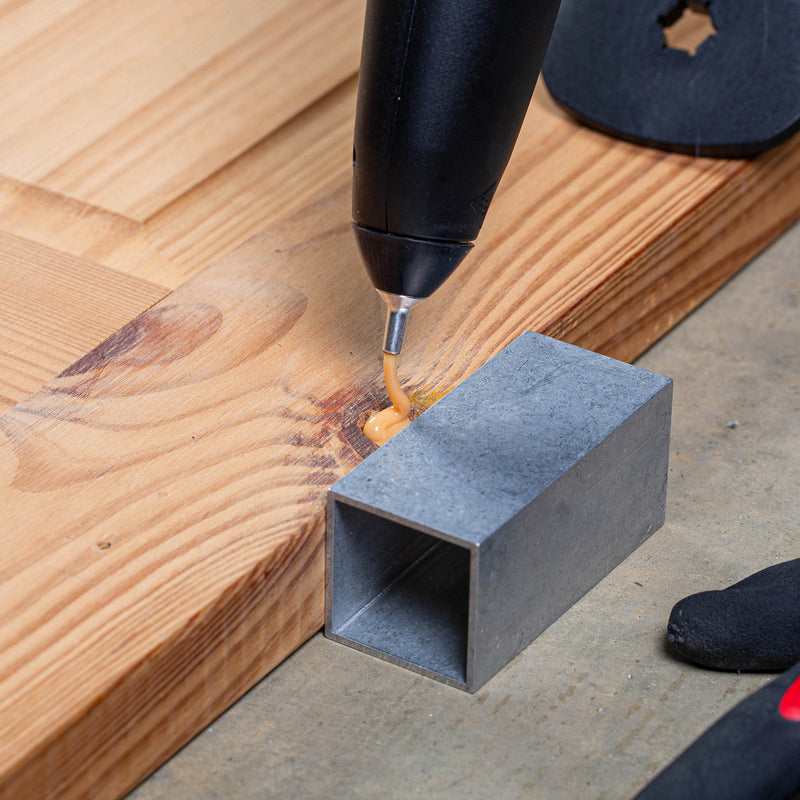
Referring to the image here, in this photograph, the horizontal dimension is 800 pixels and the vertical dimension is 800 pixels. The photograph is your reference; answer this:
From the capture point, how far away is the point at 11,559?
0.91 meters

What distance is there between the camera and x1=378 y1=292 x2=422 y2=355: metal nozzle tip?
0.99 m

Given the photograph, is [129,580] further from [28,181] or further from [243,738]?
[28,181]

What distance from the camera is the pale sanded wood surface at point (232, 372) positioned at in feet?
2.83

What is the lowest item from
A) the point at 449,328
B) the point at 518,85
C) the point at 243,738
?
the point at 243,738

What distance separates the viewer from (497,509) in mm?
921

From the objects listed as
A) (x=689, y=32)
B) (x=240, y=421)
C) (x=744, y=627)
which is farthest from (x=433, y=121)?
(x=689, y=32)

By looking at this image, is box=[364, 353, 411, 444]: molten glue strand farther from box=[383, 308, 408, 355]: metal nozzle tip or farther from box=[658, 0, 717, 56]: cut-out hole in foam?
box=[658, 0, 717, 56]: cut-out hole in foam

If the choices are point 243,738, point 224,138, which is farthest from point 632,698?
point 224,138

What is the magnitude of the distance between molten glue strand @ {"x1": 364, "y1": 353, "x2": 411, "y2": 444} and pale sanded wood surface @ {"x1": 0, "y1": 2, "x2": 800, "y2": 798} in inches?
0.6

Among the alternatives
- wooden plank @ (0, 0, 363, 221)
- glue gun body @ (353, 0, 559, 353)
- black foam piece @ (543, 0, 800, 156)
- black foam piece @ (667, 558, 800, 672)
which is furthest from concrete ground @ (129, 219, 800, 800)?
wooden plank @ (0, 0, 363, 221)

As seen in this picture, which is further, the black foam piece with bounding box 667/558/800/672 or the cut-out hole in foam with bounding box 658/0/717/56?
the cut-out hole in foam with bounding box 658/0/717/56

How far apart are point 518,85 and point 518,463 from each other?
Answer: 25 centimetres

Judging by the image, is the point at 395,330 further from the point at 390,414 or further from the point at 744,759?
the point at 744,759

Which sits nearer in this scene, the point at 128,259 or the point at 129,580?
the point at 129,580
